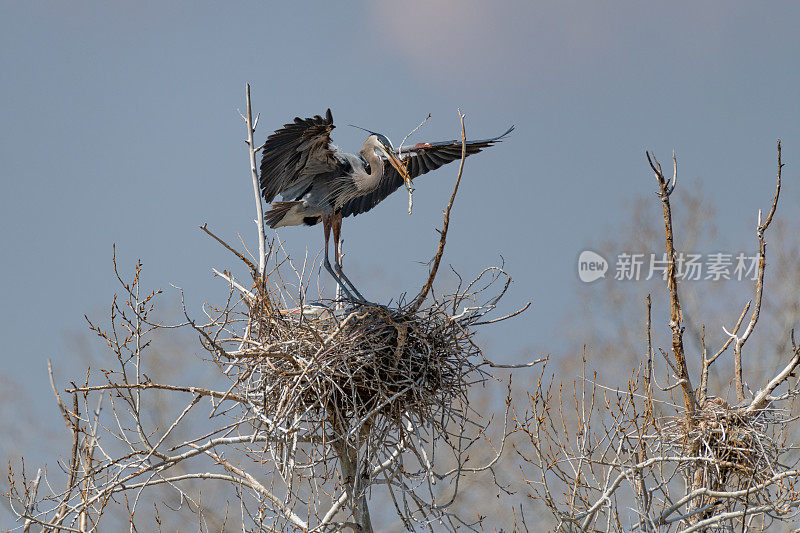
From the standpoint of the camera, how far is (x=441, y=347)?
4.20 m

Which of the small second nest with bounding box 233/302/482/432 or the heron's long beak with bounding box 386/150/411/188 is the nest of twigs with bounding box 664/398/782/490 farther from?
the heron's long beak with bounding box 386/150/411/188

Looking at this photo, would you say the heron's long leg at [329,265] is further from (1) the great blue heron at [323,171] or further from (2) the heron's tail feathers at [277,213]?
(2) the heron's tail feathers at [277,213]

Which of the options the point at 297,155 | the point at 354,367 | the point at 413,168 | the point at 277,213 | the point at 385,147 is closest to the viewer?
the point at 354,367

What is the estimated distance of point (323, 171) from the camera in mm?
5285

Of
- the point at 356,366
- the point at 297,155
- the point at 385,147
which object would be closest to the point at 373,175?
the point at 385,147

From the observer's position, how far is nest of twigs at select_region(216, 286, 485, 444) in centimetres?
388

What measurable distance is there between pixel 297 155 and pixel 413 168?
1136 millimetres

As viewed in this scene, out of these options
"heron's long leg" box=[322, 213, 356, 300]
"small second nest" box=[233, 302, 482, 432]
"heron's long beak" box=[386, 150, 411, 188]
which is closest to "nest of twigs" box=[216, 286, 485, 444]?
"small second nest" box=[233, 302, 482, 432]

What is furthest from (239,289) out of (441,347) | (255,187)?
(441,347)

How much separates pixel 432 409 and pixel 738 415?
1.60m

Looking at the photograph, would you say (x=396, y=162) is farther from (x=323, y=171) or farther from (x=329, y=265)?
(x=329, y=265)

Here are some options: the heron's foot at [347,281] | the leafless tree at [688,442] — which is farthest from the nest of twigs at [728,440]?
the heron's foot at [347,281]

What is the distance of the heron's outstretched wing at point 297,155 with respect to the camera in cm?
479

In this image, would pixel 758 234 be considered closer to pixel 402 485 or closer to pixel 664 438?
pixel 664 438
